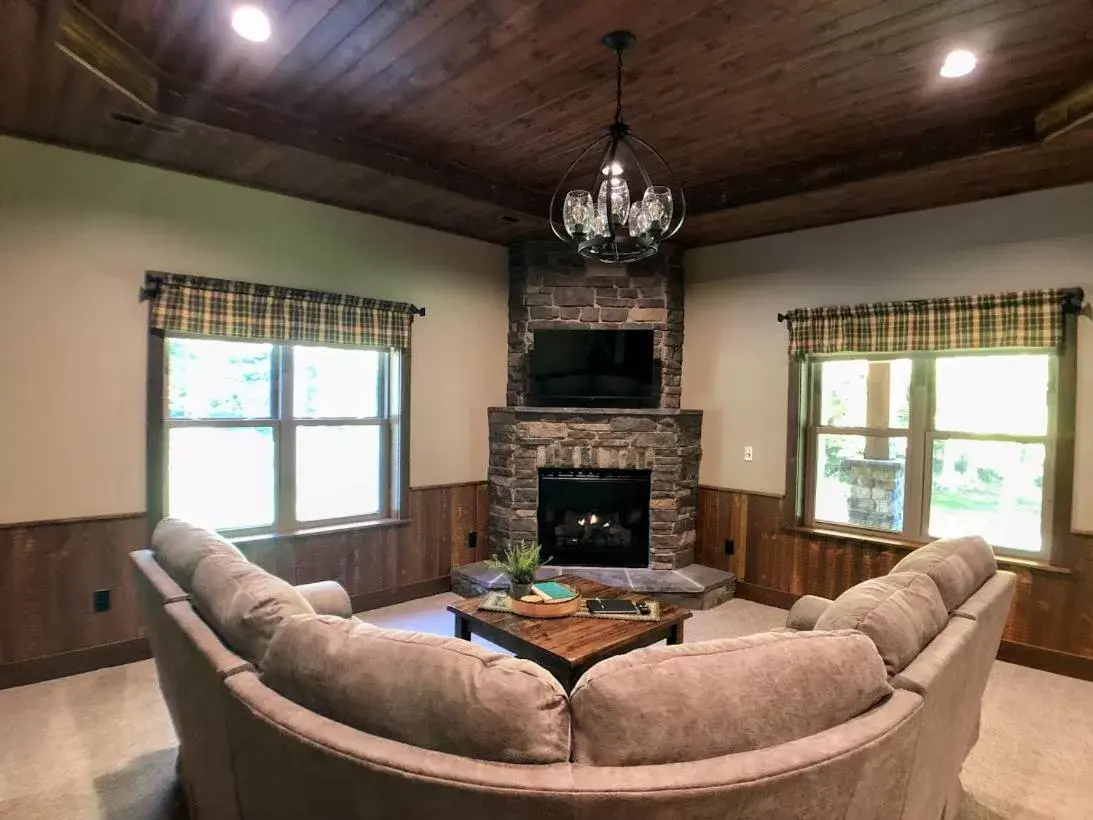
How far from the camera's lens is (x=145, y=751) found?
2.61 m

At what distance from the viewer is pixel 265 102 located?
9.92ft

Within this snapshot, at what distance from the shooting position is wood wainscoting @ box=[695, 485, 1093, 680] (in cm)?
353

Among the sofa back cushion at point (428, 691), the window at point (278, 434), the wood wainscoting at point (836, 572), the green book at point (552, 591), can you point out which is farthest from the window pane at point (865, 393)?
the sofa back cushion at point (428, 691)

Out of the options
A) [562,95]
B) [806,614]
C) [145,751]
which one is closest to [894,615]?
[806,614]

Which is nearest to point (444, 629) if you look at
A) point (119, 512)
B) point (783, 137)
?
point (119, 512)

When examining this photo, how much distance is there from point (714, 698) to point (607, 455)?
357cm

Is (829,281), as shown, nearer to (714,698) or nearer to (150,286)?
(714,698)

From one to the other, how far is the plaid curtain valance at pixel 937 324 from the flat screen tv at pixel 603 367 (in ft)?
3.60

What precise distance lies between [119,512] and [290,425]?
3.49 feet

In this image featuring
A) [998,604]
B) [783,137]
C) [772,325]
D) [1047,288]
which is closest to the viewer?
[998,604]

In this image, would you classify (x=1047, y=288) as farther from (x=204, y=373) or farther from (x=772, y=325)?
(x=204, y=373)

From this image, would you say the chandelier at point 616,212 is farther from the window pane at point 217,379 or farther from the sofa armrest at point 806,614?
the window pane at point 217,379

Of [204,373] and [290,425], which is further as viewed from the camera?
[290,425]

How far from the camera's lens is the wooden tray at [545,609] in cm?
288
